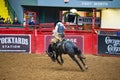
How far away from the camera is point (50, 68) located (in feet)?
57.0

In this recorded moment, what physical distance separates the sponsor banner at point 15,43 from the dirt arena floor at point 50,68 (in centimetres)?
90

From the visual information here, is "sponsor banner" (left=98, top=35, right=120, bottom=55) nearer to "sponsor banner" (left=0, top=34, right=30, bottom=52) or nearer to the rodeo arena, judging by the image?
the rodeo arena

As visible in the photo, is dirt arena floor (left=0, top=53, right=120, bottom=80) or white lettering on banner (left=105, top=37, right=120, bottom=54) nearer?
dirt arena floor (left=0, top=53, right=120, bottom=80)

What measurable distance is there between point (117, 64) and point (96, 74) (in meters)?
3.71

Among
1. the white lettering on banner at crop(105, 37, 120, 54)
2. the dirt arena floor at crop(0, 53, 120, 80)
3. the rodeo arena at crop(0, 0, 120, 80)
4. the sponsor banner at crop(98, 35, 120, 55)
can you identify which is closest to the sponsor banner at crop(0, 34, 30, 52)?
the rodeo arena at crop(0, 0, 120, 80)

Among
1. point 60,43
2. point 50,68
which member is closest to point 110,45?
point 50,68

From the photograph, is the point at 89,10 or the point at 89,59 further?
the point at 89,10

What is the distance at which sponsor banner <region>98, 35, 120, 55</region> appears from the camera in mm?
22234

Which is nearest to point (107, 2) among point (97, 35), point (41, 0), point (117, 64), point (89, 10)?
point (89, 10)

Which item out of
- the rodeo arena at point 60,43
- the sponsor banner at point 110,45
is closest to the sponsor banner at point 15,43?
the rodeo arena at point 60,43

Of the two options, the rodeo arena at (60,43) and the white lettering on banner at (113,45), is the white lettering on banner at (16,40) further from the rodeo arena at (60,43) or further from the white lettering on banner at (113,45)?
the white lettering on banner at (113,45)

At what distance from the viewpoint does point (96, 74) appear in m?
15.5

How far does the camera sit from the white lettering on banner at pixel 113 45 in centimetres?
2222

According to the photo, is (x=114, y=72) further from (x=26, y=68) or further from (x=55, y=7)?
(x=55, y=7)
